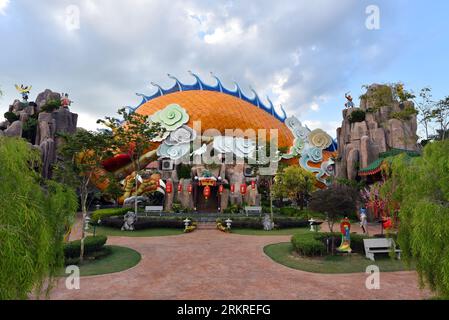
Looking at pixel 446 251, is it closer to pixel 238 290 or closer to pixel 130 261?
pixel 238 290

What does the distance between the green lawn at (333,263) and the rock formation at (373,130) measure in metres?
17.0

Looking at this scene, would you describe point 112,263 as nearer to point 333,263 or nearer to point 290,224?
point 333,263

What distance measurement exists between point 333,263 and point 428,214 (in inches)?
256

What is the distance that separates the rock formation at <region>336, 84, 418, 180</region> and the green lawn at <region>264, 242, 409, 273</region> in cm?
1697

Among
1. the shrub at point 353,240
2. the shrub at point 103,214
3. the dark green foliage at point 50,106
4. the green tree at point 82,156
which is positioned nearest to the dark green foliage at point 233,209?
the shrub at point 103,214

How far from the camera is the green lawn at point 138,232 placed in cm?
1747

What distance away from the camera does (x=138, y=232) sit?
18.3 metres

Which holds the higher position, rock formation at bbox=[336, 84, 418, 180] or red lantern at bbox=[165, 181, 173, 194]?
rock formation at bbox=[336, 84, 418, 180]

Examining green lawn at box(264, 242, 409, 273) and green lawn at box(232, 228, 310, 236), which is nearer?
green lawn at box(264, 242, 409, 273)

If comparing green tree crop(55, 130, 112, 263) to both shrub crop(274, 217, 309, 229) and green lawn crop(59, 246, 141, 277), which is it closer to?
green lawn crop(59, 246, 141, 277)

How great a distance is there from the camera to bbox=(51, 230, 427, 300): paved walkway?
7.35 m

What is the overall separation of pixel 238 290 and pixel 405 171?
509 centimetres

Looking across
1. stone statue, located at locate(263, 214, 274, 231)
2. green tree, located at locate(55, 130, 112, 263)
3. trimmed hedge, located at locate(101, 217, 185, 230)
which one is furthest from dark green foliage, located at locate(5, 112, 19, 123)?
stone statue, located at locate(263, 214, 274, 231)
